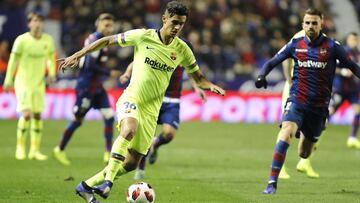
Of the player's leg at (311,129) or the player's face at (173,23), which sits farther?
the player's leg at (311,129)

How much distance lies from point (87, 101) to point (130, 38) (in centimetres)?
519

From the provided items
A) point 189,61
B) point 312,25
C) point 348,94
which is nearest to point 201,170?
point 312,25

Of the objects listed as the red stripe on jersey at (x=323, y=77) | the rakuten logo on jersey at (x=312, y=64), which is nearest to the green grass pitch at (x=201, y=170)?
the red stripe on jersey at (x=323, y=77)

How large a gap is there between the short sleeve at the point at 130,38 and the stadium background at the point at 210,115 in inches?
74.7

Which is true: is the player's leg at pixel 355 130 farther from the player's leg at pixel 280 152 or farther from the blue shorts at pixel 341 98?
the player's leg at pixel 280 152

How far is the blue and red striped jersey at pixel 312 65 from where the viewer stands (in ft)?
36.6

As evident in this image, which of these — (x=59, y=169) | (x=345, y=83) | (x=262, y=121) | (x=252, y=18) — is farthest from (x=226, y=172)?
(x=252, y=18)

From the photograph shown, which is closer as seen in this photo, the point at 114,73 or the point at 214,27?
the point at 114,73

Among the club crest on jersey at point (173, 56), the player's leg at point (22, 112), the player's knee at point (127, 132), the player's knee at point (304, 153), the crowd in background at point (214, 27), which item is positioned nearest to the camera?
the player's knee at point (127, 132)

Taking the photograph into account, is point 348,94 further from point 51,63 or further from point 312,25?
point 312,25

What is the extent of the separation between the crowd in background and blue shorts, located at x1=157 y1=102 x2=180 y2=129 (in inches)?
441

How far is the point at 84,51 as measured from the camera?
9531 millimetres

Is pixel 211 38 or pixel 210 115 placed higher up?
pixel 211 38

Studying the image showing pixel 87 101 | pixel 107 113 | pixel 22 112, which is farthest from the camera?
pixel 22 112
